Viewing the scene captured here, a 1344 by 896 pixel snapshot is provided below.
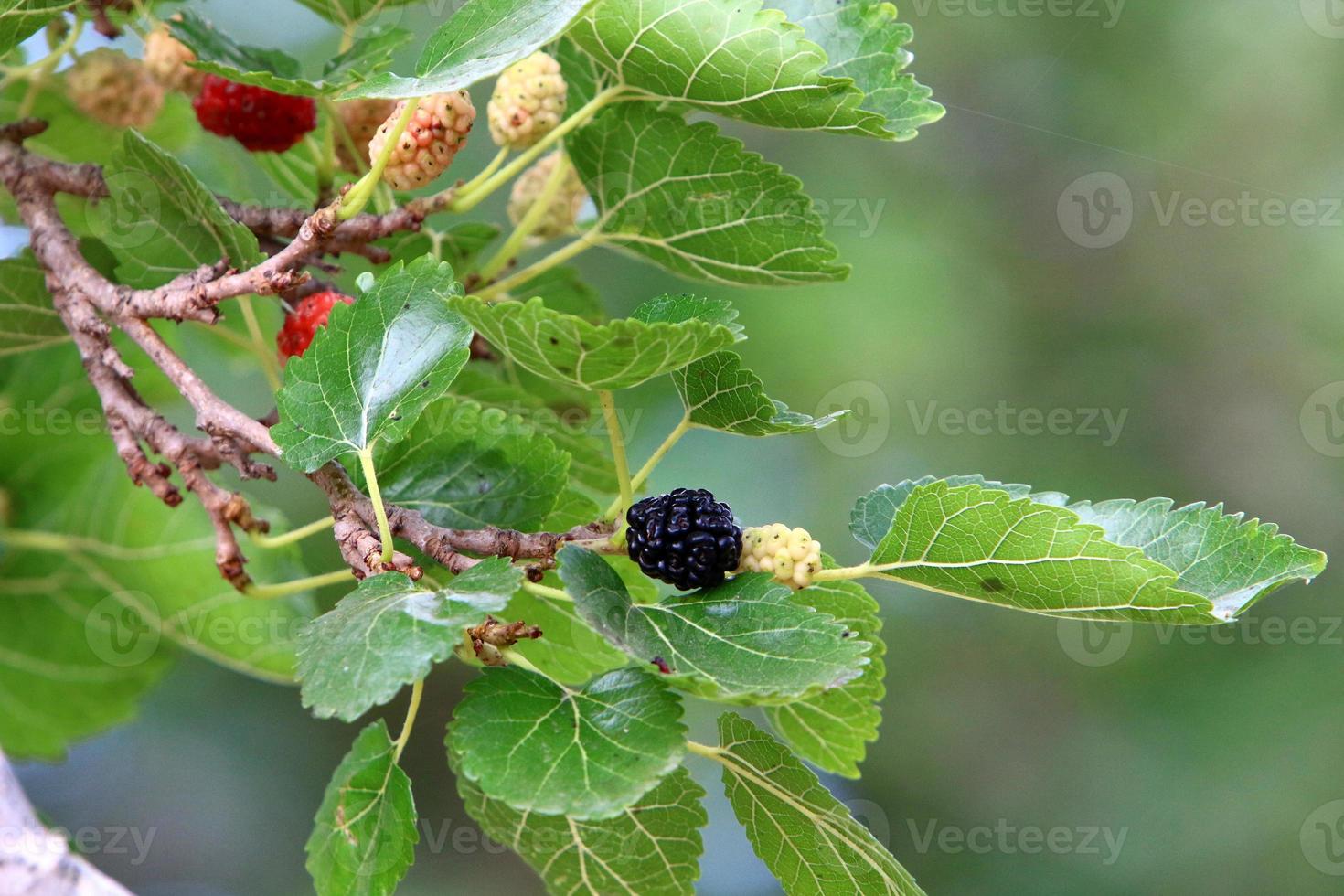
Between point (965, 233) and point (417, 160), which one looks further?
point (965, 233)

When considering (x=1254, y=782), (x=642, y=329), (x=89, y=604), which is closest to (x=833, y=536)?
(x=1254, y=782)

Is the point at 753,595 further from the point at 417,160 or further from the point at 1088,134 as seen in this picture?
the point at 1088,134

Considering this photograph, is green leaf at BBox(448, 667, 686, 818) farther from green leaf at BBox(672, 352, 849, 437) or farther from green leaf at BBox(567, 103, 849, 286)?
green leaf at BBox(567, 103, 849, 286)

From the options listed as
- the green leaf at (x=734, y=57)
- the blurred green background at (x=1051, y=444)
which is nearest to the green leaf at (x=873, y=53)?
the green leaf at (x=734, y=57)

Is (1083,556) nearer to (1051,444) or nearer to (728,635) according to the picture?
(728,635)

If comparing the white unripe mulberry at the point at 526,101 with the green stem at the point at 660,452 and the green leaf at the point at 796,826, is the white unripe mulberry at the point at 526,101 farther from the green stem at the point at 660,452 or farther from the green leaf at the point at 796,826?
the green leaf at the point at 796,826
